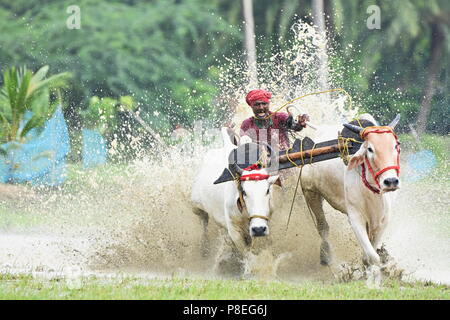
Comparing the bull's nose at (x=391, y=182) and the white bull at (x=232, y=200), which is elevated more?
the bull's nose at (x=391, y=182)

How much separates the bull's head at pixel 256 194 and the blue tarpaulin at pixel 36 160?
881 cm

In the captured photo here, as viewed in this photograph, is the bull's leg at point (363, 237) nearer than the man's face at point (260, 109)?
Yes

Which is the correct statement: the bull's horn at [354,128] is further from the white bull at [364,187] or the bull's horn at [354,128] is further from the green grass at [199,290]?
the green grass at [199,290]

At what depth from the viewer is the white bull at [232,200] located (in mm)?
7090

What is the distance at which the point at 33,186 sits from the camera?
15.7m

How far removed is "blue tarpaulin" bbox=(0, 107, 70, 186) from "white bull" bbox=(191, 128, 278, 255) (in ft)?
23.8

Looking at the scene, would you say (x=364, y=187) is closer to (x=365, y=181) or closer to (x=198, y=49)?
(x=365, y=181)

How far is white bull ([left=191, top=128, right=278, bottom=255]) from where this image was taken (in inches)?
279

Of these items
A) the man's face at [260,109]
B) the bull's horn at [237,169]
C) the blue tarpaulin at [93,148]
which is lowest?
the blue tarpaulin at [93,148]

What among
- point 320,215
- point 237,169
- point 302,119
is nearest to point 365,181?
point 237,169

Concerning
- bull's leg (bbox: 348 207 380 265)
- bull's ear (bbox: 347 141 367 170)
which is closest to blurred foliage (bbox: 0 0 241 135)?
bull's leg (bbox: 348 207 380 265)

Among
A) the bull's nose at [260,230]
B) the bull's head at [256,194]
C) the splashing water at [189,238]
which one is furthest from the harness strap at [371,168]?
the splashing water at [189,238]

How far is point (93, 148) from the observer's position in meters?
17.8
